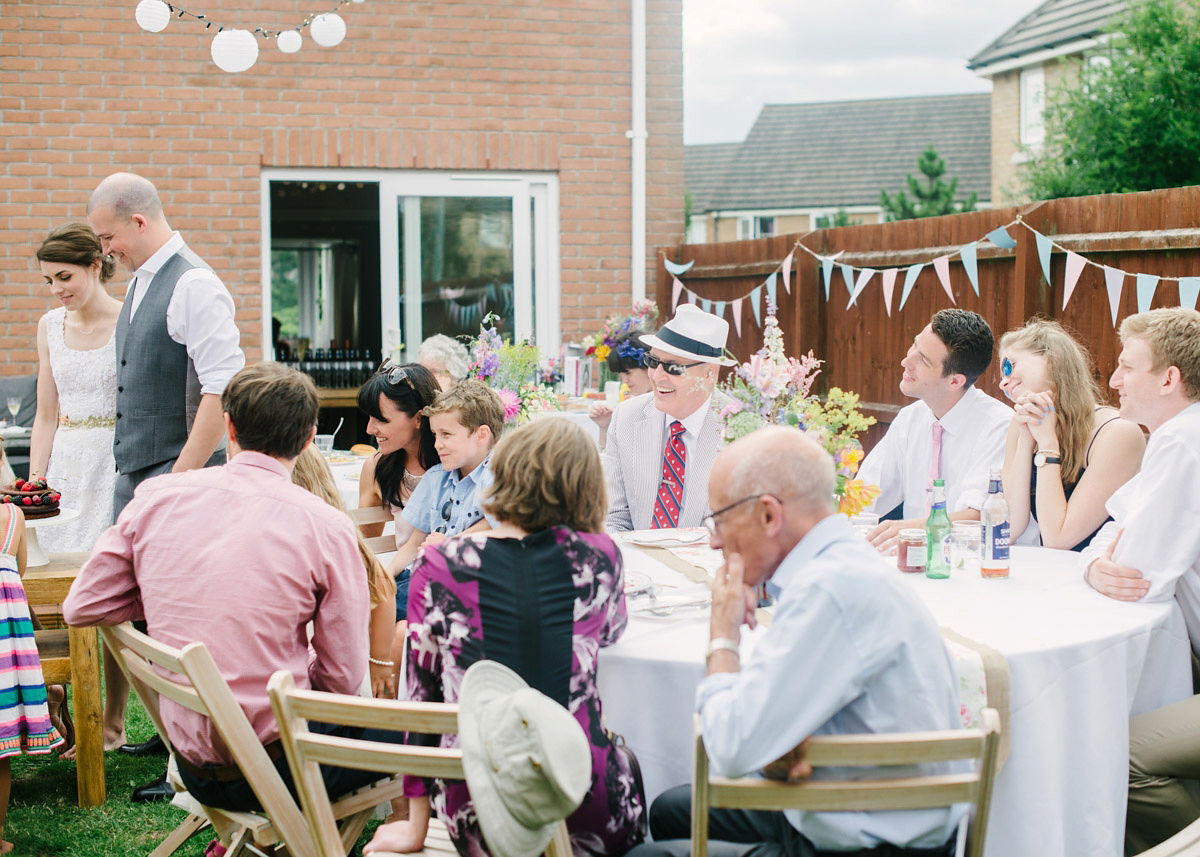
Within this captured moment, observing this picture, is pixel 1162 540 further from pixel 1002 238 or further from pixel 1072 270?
pixel 1002 238

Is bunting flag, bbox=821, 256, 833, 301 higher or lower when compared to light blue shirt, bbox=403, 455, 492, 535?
higher

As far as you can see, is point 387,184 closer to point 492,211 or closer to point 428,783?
point 492,211

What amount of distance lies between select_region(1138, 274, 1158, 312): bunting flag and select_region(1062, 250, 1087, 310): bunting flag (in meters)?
0.49

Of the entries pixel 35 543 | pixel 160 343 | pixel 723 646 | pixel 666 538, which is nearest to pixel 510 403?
pixel 666 538

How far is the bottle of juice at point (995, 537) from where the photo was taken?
9.75 feet

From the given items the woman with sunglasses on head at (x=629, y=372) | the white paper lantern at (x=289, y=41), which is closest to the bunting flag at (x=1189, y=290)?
the woman with sunglasses on head at (x=629, y=372)

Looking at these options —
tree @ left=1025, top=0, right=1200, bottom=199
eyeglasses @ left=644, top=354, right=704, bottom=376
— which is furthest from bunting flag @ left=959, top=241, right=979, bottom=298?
tree @ left=1025, top=0, right=1200, bottom=199

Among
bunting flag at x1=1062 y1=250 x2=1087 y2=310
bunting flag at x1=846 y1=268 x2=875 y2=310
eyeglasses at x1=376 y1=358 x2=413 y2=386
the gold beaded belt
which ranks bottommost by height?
the gold beaded belt

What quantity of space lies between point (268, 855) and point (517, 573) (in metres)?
1.09

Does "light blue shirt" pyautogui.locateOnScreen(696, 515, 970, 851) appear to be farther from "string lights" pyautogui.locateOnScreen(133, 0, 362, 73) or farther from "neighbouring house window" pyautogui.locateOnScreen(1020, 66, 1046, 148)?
"neighbouring house window" pyautogui.locateOnScreen(1020, 66, 1046, 148)

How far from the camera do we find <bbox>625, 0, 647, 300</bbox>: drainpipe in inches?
331

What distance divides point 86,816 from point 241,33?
4514 millimetres

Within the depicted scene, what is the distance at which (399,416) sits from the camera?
3814 millimetres

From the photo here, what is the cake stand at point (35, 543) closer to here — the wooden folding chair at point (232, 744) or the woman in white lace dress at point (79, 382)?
the woman in white lace dress at point (79, 382)
